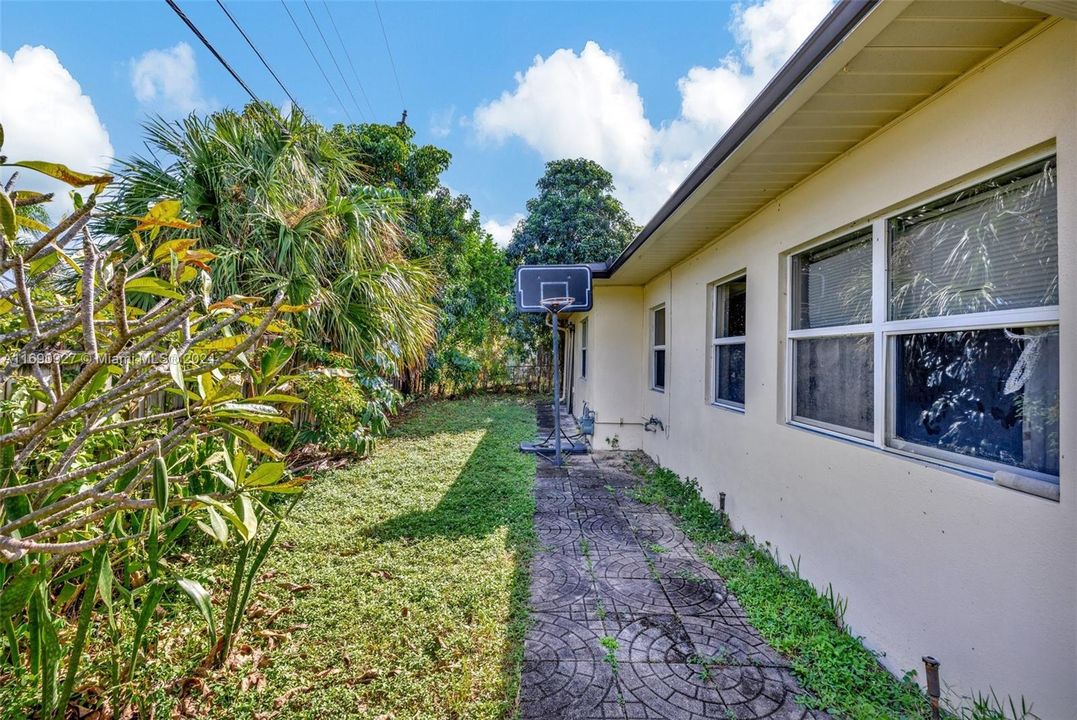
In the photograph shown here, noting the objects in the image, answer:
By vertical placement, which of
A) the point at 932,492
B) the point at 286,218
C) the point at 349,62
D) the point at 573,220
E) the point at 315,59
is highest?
the point at 349,62

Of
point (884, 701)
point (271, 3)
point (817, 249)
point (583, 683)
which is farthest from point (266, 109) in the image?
point (884, 701)

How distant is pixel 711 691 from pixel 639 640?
468 mm

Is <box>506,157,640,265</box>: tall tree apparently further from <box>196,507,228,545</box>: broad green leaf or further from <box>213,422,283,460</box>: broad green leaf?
<box>196,507,228,545</box>: broad green leaf

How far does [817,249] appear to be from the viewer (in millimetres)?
3223

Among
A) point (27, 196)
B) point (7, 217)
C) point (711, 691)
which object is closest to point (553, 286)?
point (711, 691)

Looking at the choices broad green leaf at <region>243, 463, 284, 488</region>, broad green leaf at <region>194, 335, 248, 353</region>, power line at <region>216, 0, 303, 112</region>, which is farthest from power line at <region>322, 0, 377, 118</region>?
broad green leaf at <region>243, 463, 284, 488</region>

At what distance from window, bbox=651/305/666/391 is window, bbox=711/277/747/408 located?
188 cm

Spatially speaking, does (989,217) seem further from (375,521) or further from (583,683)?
(375,521)

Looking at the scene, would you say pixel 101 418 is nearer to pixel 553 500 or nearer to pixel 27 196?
pixel 27 196

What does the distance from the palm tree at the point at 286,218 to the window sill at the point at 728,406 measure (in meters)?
4.12

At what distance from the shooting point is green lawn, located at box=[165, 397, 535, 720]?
6.98 ft

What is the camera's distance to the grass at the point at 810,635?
6.86ft

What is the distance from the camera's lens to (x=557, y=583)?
10.6 ft

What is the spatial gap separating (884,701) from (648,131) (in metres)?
11.0
